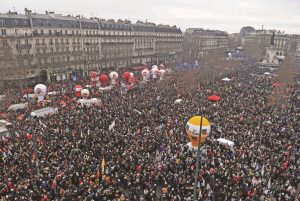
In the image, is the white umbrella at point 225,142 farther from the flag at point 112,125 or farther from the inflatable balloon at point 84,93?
the inflatable balloon at point 84,93

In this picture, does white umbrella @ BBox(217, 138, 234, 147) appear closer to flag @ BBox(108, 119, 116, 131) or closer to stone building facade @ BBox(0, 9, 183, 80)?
flag @ BBox(108, 119, 116, 131)

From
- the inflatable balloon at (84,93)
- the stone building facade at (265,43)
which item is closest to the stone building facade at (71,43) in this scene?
the inflatable balloon at (84,93)

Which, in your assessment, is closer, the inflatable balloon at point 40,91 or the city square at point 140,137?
the city square at point 140,137

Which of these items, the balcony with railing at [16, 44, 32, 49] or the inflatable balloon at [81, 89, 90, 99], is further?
the balcony with railing at [16, 44, 32, 49]

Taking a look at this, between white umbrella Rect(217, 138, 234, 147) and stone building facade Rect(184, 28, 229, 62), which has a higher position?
stone building facade Rect(184, 28, 229, 62)

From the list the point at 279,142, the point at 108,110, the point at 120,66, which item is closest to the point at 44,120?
the point at 108,110

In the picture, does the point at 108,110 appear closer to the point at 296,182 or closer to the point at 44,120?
the point at 44,120

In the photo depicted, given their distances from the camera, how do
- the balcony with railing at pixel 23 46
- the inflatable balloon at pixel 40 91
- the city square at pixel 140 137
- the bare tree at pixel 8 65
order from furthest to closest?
the balcony with railing at pixel 23 46 < the bare tree at pixel 8 65 < the inflatable balloon at pixel 40 91 < the city square at pixel 140 137

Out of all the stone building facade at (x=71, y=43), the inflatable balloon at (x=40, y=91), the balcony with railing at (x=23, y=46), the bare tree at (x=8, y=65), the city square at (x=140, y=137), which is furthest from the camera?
the stone building facade at (x=71, y=43)

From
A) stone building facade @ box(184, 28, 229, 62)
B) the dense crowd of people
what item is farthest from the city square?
stone building facade @ box(184, 28, 229, 62)
